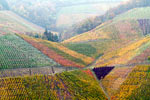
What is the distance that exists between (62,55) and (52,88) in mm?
24814

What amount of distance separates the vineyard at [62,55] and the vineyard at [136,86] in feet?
67.0

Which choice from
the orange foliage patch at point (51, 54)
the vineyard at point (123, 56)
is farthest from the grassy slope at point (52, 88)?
the vineyard at point (123, 56)

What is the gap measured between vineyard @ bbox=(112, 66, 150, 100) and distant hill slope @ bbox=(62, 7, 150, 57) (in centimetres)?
2970

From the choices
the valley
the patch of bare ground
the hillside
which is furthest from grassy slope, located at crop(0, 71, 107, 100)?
the hillside

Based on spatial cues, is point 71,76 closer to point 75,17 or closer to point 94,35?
point 94,35

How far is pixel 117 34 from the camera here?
95.0 meters

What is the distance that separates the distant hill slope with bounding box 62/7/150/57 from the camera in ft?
288

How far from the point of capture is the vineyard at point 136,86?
4779 centimetres

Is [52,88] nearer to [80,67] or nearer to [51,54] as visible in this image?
[80,67]

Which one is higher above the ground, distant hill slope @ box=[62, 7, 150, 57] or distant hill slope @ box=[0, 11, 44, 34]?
distant hill slope @ box=[62, 7, 150, 57]

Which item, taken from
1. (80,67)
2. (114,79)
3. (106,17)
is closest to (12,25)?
(106,17)

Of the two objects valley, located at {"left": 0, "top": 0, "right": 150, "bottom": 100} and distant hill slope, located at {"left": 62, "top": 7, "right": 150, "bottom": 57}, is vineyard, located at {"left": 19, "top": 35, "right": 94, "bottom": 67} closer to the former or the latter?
valley, located at {"left": 0, "top": 0, "right": 150, "bottom": 100}

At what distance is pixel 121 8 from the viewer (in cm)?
12644

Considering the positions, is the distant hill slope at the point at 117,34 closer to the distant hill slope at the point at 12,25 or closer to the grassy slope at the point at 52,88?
the distant hill slope at the point at 12,25
